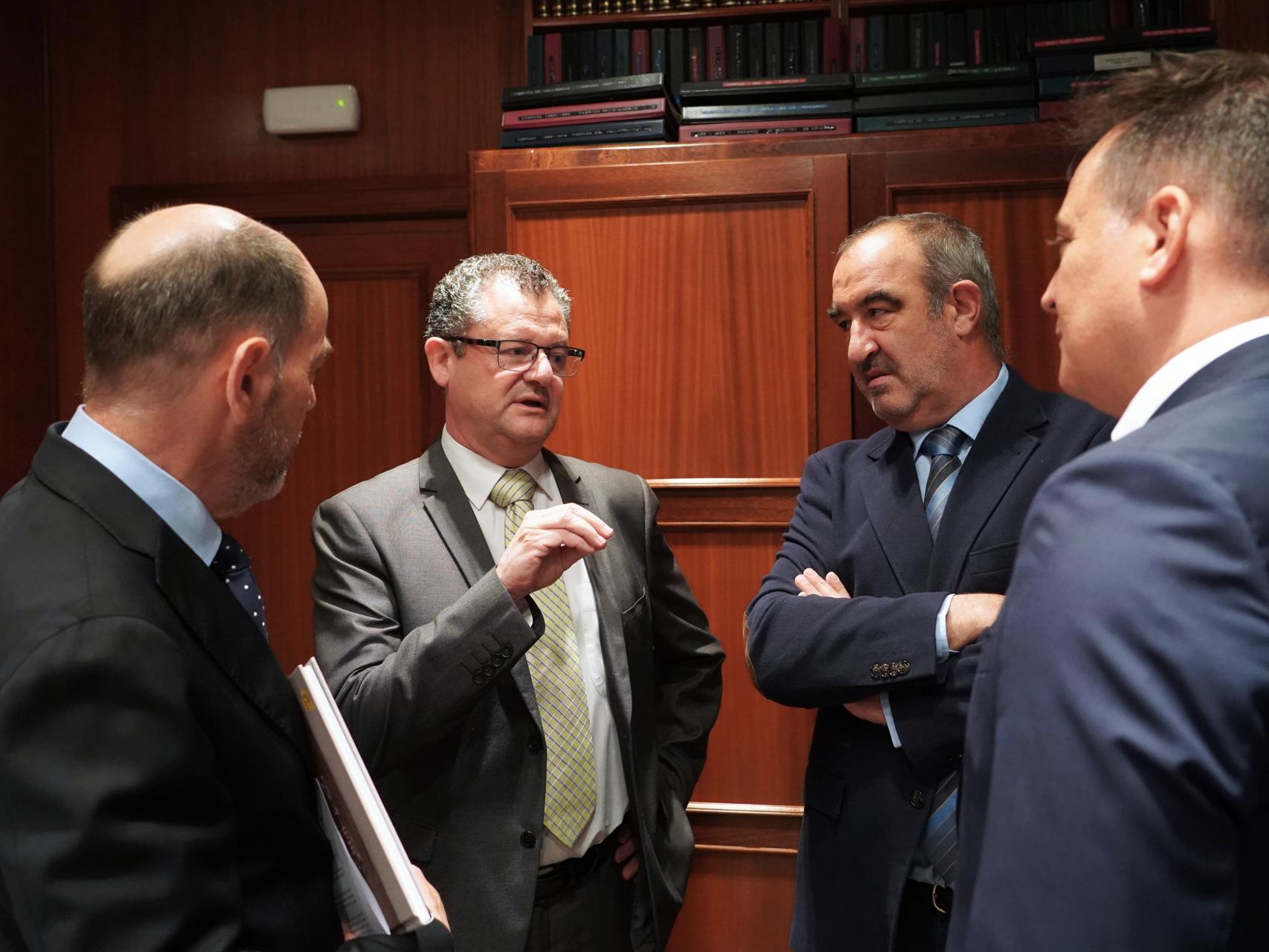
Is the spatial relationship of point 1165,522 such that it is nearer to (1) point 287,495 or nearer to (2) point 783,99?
(2) point 783,99

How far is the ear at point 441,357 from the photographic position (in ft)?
6.94

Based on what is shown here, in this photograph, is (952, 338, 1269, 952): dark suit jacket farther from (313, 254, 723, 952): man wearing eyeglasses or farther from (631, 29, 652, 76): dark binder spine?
(631, 29, 652, 76): dark binder spine

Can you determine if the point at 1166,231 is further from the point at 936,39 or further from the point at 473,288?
the point at 936,39

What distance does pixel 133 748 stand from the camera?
35.9 inches

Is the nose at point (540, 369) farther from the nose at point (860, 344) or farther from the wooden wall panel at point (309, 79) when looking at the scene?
the wooden wall panel at point (309, 79)

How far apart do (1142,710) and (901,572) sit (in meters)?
1.10

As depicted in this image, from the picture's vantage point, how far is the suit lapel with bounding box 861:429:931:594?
1839 mm

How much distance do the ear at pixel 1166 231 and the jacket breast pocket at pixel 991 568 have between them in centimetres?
87

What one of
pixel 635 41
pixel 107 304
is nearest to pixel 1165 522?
pixel 107 304

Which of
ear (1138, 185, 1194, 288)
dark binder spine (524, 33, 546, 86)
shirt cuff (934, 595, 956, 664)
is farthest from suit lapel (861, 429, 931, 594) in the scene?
dark binder spine (524, 33, 546, 86)

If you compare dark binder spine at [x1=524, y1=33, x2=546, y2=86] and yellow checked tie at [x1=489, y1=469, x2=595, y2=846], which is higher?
dark binder spine at [x1=524, y1=33, x2=546, y2=86]

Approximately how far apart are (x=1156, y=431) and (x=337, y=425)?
303 cm

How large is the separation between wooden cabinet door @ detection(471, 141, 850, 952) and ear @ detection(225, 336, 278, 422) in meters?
1.60

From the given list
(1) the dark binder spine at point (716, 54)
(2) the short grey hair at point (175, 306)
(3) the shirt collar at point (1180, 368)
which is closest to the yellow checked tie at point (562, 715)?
(2) the short grey hair at point (175, 306)
